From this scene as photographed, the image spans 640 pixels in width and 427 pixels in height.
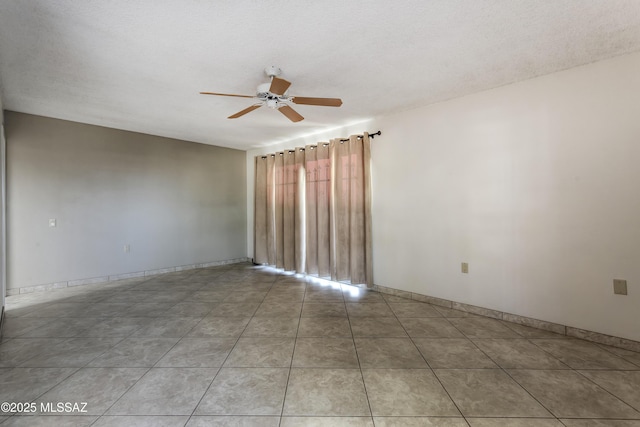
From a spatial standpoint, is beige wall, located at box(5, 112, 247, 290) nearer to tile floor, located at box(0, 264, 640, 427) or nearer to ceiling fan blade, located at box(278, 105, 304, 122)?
tile floor, located at box(0, 264, 640, 427)

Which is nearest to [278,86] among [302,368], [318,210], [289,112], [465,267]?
[289,112]

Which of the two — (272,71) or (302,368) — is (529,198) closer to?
(302,368)

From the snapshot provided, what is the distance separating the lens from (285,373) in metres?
1.86

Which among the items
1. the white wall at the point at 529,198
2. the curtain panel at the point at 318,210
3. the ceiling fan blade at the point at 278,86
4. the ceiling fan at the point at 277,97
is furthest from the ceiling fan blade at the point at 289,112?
the white wall at the point at 529,198

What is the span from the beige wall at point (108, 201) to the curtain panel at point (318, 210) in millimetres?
1005

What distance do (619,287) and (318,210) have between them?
3467 millimetres

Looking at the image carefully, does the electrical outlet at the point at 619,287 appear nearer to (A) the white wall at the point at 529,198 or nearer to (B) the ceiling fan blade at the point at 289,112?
(A) the white wall at the point at 529,198

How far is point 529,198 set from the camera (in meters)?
2.64

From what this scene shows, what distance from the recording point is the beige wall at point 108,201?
3.63 m

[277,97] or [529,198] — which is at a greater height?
[277,97]

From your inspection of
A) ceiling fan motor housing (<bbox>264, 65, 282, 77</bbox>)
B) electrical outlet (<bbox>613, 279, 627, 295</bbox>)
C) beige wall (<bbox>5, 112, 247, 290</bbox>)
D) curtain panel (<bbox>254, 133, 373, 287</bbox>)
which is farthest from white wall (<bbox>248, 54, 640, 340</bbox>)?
beige wall (<bbox>5, 112, 247, 290</bbox>)

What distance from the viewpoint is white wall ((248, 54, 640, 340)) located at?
2.24m

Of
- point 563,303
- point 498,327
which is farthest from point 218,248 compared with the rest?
point 563,303

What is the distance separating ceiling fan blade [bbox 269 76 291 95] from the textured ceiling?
26 centimetres
